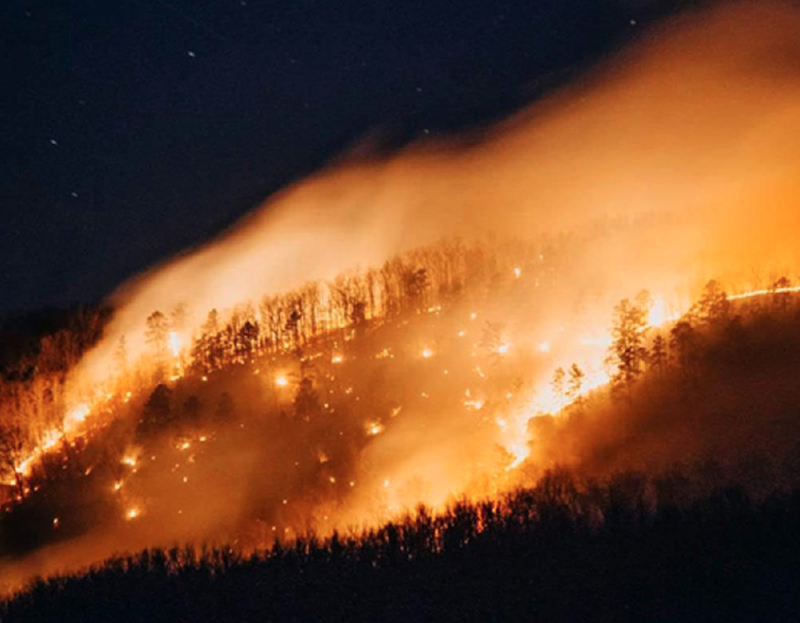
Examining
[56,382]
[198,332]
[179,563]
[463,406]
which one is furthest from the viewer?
[198,332]

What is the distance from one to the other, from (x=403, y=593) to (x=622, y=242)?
2320 inches

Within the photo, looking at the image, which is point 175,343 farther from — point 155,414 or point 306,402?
point 306,402

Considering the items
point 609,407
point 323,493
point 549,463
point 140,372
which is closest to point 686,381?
point 609,407

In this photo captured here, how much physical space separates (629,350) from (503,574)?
98.2 feet

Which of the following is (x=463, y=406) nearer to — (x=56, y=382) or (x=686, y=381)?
(x=686, y=381)

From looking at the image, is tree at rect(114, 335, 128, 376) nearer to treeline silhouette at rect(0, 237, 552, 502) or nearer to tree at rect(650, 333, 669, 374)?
treeline silhouette at rect(0, 237, 552, 502)

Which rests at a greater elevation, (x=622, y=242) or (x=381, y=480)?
(x=622, y=242)

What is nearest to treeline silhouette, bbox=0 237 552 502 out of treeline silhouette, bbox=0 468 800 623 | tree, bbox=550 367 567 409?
tree, bbox=550 367 567 409

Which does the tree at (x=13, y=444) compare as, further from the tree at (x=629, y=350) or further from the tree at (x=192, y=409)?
the tree at (x=629, y=350)

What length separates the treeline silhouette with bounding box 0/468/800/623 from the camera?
233 inches

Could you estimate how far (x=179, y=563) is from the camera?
8.40 meters

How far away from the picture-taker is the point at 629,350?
3494 cm

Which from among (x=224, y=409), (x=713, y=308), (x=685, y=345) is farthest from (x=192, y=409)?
(x=713, y=308)

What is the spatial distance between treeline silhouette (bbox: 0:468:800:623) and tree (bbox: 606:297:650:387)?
2652cm
